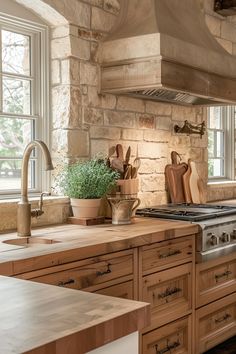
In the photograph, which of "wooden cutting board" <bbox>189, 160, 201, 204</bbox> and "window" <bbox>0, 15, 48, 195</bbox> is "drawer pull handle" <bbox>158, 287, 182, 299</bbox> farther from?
"wooden cutting board" <bbox>189, 160, 201, 204</bbox>

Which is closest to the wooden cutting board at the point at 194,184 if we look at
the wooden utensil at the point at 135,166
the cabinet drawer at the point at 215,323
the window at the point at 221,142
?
the wooden utensil at the point at 135,166

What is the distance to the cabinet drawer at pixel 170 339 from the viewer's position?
327 centimetres

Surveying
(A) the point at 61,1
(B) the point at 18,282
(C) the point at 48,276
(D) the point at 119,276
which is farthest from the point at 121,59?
(B) the point at 18,282

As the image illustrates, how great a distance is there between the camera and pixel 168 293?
3.45 meters

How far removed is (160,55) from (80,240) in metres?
1.44

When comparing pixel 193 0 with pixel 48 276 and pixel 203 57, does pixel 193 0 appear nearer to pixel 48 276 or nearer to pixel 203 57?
pixel 203 57

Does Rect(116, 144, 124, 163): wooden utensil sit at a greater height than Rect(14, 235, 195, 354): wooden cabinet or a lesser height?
greater

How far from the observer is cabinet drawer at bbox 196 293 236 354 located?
12.3 feet

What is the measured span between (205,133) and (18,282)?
3.73 meters

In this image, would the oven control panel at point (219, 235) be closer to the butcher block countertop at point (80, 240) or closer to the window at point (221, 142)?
the butcher block countertop at point (80, 240)

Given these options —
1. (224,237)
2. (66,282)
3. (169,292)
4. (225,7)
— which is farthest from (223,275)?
(225,7)

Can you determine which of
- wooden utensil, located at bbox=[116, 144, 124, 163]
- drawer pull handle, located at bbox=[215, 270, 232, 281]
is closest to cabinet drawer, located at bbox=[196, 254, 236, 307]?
drawer pull handle, located at bbox=[215, 270, 232, 281]

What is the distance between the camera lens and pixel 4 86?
3.52 m

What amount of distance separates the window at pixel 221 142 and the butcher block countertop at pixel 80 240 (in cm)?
207
